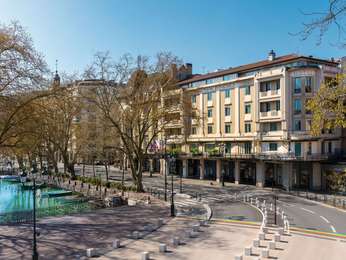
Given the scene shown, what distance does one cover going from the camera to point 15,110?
2952 centimetres

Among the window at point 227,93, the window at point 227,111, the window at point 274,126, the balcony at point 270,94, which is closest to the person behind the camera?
the balcony at point 270,94

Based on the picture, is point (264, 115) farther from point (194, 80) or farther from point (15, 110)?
point (15, 110)

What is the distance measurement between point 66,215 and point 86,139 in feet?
86.6

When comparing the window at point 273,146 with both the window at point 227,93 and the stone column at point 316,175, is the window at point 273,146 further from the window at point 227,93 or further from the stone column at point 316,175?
the window at point 227,93

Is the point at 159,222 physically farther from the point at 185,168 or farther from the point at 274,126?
the point at 185,168

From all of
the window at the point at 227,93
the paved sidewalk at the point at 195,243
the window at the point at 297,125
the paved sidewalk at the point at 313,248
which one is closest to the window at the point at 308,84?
the window at the point at 297,125

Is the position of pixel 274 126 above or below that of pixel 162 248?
above

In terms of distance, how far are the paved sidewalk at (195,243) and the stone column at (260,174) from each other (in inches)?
1048

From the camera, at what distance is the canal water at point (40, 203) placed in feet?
124

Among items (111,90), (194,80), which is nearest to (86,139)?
(111,90)

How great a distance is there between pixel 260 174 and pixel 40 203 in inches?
1253

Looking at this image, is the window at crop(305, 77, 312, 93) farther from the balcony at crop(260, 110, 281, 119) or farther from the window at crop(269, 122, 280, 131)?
the window at crop(269, 122, 280, 131)

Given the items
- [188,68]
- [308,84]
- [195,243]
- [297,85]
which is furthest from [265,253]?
[188,68]

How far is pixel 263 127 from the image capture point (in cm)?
5312
